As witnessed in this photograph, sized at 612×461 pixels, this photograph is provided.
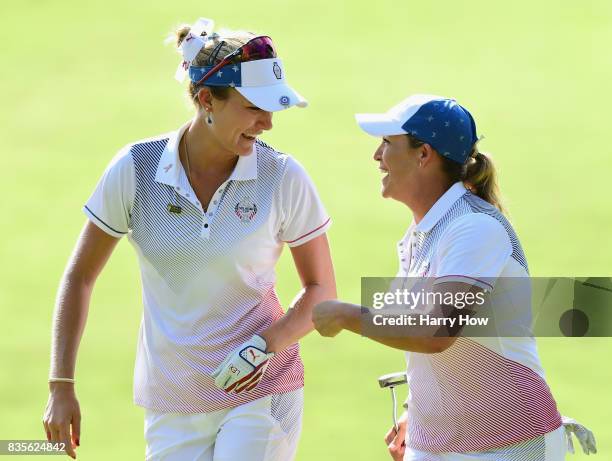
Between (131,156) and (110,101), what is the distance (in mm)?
7644

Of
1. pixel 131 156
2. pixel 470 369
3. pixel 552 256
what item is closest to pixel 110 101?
pixel 552 256

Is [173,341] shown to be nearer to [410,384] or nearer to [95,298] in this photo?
[410,384]

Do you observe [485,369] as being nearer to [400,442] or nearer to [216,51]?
[400,442]

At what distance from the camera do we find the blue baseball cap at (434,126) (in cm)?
446

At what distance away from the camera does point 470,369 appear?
423cm

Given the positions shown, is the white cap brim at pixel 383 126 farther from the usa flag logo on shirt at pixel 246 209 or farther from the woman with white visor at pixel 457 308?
the usa flag logo on shirt at pixel 246 209

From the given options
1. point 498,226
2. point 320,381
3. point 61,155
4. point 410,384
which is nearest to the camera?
point 498,226

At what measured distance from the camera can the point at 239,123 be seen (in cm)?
472

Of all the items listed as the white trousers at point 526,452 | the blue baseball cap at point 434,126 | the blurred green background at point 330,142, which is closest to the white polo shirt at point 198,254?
the blue baseball cap at point 434,126

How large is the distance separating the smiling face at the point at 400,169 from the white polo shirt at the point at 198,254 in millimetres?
425

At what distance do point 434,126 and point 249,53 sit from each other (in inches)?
29.7

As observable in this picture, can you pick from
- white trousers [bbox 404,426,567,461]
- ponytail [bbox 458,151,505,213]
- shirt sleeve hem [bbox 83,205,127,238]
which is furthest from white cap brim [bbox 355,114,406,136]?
white trousers [bbox 404,426,567,461]

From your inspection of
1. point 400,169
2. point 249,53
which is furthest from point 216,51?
point 400,169

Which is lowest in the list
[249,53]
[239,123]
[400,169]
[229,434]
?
[229,434]
